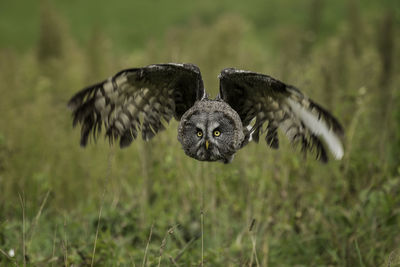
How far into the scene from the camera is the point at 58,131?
6793 millimetres

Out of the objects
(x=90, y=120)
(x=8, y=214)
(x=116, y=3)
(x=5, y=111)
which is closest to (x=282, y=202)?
(x=90, y=120)

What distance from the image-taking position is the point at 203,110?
9.55 feet

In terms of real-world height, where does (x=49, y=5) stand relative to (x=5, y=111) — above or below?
above

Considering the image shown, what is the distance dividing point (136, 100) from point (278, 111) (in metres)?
0.99

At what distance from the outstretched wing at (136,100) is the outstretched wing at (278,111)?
28 centimetres

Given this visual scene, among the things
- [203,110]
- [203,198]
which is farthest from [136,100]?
[203,198]

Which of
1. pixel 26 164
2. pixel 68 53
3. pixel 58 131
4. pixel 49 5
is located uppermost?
pixel 49 5

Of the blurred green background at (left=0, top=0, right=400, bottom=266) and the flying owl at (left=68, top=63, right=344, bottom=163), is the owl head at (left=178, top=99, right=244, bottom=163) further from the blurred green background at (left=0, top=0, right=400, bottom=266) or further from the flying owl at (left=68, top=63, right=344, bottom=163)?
the blurred green background at (left=0, top=0, right=400, bottom=266)

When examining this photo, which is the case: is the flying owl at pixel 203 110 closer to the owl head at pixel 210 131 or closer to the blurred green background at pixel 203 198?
the owl head at pixel 210 131

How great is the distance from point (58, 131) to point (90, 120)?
4073 mm

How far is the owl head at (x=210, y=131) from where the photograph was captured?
2.90 metres

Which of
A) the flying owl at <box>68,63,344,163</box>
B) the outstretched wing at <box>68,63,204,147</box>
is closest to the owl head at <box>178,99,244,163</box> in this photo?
the flying owl at <box>68,63,344,163</box>

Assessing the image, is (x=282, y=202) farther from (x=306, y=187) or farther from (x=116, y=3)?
(x=116, y=3)

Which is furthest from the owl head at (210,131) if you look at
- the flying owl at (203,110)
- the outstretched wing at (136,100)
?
the outstretched wing at (136,100)
